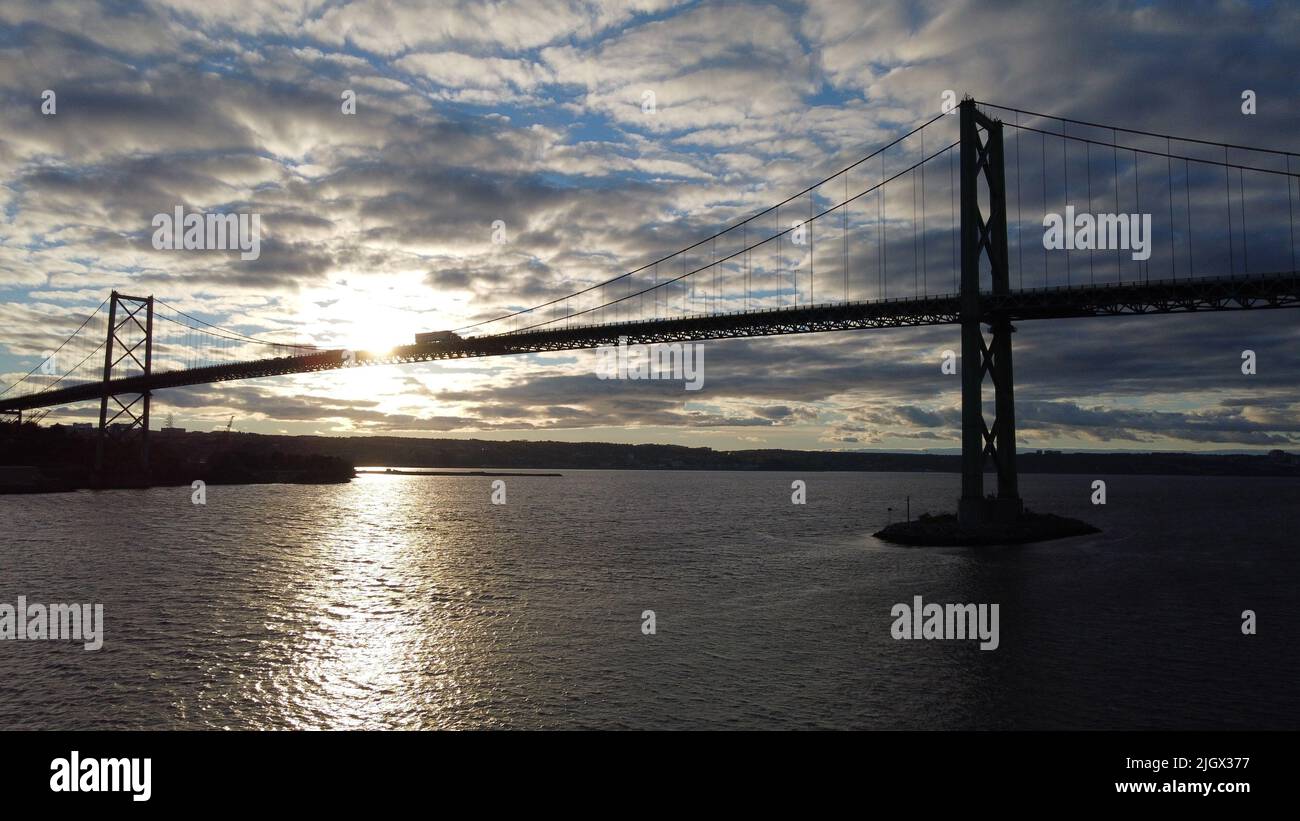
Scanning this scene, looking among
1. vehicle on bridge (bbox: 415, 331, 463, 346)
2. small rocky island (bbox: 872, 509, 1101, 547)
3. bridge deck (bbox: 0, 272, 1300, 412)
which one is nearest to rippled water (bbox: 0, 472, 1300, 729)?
small rocky island (bbox: 872, 509, 1101, 547)

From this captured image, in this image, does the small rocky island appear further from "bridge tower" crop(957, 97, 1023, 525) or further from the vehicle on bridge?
the vehicle on bridge

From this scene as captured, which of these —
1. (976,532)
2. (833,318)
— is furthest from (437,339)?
(976,532)

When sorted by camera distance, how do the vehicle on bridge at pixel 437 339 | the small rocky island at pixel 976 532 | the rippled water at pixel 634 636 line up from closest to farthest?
the rippled water at pixel 634 636 → the small rocky island at pixel 976 532 → the vehicle on bridge at pixel 437 339

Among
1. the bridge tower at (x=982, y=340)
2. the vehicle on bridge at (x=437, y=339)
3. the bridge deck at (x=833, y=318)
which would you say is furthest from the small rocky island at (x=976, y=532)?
the vehicle on bridge at (x=437, y=339)

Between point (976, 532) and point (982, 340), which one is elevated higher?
point (982, 340)

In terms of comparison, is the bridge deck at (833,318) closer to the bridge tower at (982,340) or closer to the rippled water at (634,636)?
the bridge tower at (982,340)

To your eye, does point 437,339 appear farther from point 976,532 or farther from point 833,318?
point 976,532
